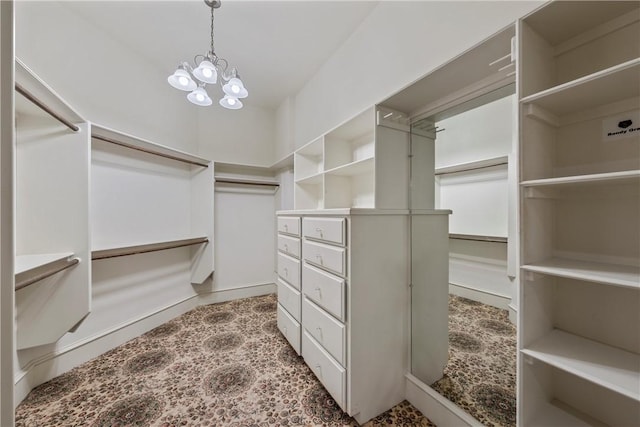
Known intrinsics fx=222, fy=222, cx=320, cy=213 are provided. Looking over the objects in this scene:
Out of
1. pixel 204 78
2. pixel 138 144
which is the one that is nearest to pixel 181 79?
pixel 204 78

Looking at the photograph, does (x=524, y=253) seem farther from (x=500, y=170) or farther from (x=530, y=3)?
(x=530, y=3)

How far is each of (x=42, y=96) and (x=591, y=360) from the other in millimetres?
3015

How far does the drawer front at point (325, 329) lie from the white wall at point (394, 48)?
4.97ft

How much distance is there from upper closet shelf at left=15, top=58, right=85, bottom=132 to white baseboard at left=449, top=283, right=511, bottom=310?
256cm

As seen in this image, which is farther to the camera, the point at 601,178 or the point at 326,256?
the point at 326,256

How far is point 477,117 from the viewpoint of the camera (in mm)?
1312

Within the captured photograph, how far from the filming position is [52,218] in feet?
5.13

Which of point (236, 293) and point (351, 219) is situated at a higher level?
point (351, 219)

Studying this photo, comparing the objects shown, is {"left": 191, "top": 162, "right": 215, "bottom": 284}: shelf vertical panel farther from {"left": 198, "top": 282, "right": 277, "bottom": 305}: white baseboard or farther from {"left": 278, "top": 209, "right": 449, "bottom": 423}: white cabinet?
{"left": 278, "top": 209, "right": 449, "bottom": 423}: white cabinet

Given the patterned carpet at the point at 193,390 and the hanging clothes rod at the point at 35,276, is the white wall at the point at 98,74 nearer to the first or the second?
the hanging clothes rod at the point at 35,276

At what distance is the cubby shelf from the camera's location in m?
0.71

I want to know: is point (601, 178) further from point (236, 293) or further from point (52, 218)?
point (236, 293)

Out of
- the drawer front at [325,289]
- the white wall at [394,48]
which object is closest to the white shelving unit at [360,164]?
the white wall at [394,48]

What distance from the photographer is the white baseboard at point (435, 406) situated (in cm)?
123
